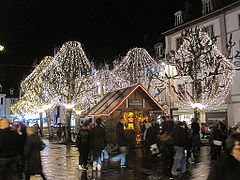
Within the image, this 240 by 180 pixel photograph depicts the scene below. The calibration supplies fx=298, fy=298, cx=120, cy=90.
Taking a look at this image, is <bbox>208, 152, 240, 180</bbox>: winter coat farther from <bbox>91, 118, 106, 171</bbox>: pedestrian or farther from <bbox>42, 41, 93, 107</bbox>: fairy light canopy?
<bbox>42, 41, 93, 107</bbox>: fairy light canopy

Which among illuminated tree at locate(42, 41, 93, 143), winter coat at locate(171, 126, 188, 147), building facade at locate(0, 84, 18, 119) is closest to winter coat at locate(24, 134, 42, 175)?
winter coat at locate(171, 126, 188, 147)

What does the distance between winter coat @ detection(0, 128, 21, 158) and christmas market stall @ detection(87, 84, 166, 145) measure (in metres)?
10.2

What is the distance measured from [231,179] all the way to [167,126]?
7.89m

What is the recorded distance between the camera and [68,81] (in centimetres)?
2670

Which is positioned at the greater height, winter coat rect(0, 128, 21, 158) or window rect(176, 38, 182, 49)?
window rect(176, 38, 182, 49)

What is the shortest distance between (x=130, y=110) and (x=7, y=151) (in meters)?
11.8

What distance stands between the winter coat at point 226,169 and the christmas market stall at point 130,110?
1365cm

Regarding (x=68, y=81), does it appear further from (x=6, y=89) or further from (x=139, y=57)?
Answer: (x=6, y=89)

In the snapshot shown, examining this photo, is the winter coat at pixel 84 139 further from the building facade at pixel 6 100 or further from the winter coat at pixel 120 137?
the building facade at pixel 6 100

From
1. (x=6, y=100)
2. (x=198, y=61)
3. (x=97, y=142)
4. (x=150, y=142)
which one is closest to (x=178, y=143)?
(x=150, y=142)

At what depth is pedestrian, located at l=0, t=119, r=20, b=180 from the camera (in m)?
7.50

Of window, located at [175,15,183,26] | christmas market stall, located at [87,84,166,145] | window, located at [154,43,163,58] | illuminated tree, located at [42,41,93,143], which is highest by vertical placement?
window, located at [175,15,183,26]

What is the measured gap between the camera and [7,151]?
296 inches

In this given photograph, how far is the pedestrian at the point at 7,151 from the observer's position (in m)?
7.50
